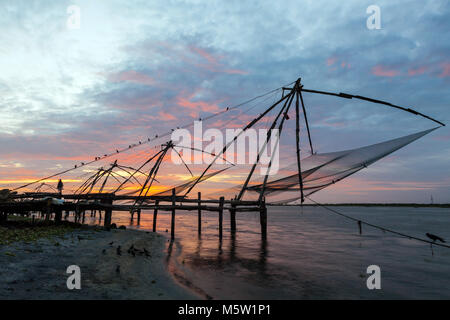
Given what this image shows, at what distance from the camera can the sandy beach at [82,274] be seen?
5.90 meters

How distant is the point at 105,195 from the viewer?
18.8 metres

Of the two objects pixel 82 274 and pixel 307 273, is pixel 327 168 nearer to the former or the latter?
pixel 307 273

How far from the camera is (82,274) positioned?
745 centimetres

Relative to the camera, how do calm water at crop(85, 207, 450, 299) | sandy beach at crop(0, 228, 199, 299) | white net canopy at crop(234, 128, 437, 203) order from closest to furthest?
sandy beach at crop(0, 228, 199, 299)
calm water at crop(85, 207, 450, 299)
white net canopy at crop(234, 128, 437, 203)

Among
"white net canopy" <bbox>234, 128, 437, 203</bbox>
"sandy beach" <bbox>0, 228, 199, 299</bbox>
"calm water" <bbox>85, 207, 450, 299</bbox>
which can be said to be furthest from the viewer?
"white net canopy" <bbox>234, 128, 437, 203</bbox>

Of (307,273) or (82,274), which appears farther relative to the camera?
(307,273)

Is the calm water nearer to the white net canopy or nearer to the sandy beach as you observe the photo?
the sandy beach

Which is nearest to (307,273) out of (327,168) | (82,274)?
(327,168)

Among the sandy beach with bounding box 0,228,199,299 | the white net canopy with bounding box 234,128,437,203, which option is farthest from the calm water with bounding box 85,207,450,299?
the white net canopy with bounding box 234,128,437,203

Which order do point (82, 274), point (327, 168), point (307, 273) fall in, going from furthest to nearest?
point (327, 168)
point (307, 273)
point (82, 274)

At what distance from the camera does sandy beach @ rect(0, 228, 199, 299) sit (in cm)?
Result: 590
